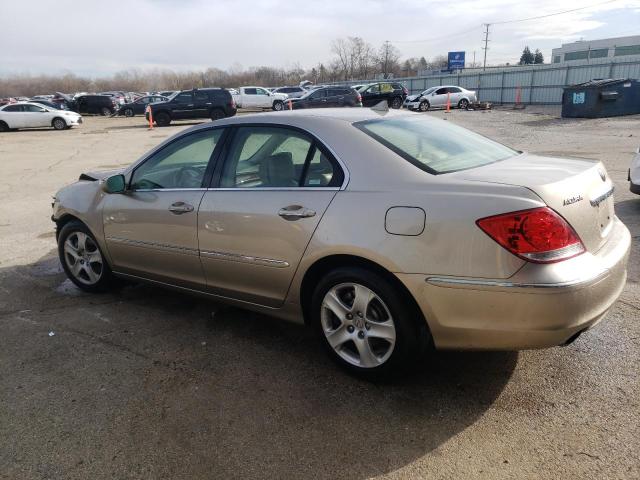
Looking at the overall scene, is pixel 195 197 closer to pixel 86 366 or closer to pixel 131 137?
pixel 86 366

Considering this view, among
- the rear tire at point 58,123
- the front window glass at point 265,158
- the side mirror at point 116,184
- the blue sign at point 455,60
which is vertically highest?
the blue sign at point 455,60

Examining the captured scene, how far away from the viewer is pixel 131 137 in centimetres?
2241

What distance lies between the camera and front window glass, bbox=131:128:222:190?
3807 millimetres

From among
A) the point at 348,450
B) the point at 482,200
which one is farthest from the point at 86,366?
the point at 482,200

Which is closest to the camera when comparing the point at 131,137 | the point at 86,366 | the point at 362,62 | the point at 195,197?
the point at 86,366

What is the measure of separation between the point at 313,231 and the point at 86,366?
1797 mm

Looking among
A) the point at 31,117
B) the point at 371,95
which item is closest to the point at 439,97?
Result: the point at 371,95

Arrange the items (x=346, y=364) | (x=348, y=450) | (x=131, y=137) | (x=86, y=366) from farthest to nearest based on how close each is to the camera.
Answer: (x=131, y=137), (x=86, y=366), (x=346, y=364), (x=348, y=450)

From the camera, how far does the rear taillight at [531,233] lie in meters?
2.46

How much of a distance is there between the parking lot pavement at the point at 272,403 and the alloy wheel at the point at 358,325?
18 centimetres

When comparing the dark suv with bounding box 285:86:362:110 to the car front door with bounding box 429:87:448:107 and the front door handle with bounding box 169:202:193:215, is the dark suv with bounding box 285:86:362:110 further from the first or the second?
the front door handle with bounding box 169:202:193:215

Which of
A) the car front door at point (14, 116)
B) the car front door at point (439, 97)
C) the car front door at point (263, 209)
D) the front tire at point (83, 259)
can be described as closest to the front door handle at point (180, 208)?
the car front door at point (263, 209)

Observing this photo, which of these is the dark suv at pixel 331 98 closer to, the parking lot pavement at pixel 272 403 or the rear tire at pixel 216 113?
the rear tire at pixel 216 113

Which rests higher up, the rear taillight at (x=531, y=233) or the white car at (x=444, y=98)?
the rear taillight at (x=531, y=233)
